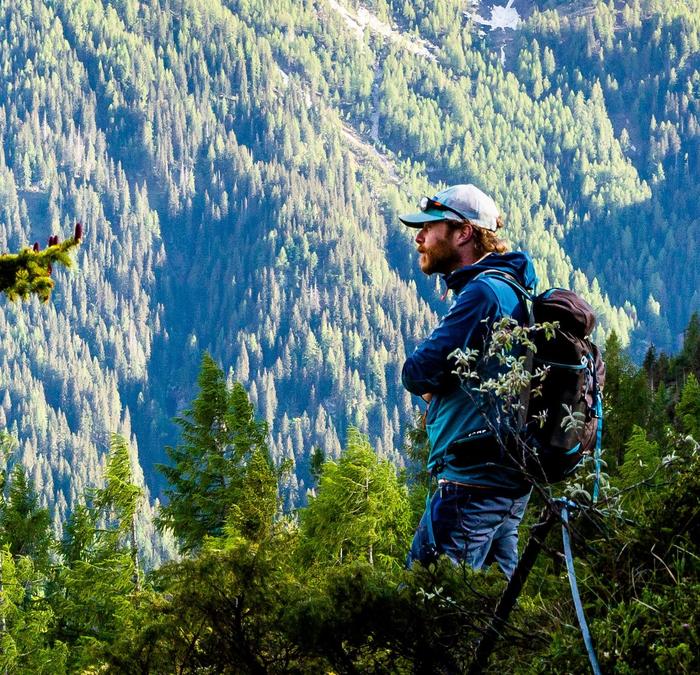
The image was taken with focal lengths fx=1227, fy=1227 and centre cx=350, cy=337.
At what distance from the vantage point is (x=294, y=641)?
15.4 feet

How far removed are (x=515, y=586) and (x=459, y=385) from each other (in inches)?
58.8

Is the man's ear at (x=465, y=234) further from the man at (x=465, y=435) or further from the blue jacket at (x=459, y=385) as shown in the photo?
the blue jacket at (x=459, y=385)

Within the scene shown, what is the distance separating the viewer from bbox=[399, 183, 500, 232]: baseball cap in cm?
590

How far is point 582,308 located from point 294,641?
1.76 m

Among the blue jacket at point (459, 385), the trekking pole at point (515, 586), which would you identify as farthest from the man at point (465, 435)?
the trekking pole at point (515, 586)

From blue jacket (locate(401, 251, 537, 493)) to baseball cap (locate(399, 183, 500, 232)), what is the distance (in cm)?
54

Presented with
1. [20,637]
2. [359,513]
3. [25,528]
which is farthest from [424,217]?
[25,528]

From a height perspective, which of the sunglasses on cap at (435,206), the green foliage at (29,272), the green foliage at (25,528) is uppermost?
the sunglasses on cap at (435,206)

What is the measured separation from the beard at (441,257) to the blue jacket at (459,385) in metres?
0.49

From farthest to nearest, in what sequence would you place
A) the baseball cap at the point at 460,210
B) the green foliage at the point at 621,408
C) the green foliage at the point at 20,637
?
the green foliage at the point at 621,408, the green foliage at the point at 20,637, the baseball cap at the point at 460,210

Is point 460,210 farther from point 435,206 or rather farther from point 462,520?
point 462,520

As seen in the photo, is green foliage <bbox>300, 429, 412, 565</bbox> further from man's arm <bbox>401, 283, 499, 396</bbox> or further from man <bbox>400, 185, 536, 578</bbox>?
man's arm <bbox>401, 283, 499, 396</bbox>

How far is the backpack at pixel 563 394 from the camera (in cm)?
476

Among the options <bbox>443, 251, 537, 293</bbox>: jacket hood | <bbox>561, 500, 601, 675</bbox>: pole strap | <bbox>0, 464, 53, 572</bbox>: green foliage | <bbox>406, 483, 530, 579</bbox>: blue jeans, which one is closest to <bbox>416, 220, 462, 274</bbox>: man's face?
<bbox>443, 251, 537, 293</bbox>: jacket hood
